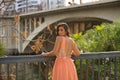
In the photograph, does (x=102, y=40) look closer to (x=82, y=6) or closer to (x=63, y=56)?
(x=63, y=56)

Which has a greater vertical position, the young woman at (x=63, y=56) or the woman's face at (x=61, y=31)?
the woman's face at (x=61, y=31)

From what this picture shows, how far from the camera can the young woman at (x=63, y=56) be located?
15.8 ft

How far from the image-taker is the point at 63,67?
189 inches

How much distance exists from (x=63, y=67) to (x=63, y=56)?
14cm

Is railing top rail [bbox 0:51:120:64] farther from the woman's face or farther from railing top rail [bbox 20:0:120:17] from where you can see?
railing top rail [bbox 20:0:120:17]

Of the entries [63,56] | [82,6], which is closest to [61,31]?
[63,56]

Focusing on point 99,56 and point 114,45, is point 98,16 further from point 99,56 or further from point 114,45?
point 99,56

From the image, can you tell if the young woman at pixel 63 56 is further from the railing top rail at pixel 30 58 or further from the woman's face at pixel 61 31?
the railing top rail at pixel 30 58

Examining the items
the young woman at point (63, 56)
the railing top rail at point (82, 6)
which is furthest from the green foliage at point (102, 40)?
the railing top rail at point (82, 6)

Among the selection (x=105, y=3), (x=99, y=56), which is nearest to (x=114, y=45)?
(x=99, y=56)

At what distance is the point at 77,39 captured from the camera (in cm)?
1027

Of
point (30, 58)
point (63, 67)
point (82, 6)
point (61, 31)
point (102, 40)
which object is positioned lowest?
point (102, 40)

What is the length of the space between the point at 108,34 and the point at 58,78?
4.95 meters

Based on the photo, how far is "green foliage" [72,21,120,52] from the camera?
9.19 metres
